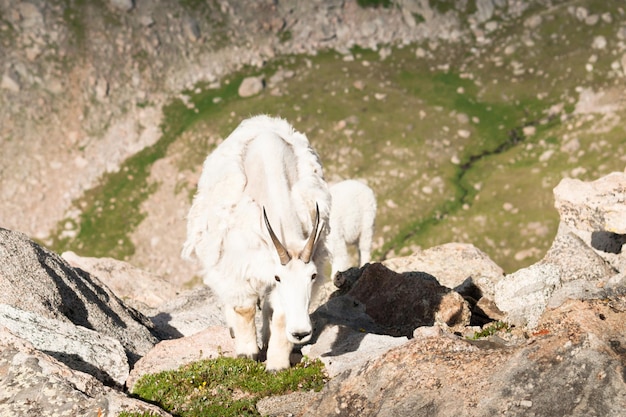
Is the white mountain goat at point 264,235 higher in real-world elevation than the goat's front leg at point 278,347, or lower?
higher

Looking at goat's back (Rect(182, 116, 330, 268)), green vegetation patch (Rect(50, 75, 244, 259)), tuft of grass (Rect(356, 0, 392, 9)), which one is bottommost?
goat's back (Rect(182, 116, 330, 268))

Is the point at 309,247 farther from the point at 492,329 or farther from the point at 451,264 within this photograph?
the point at 451,264

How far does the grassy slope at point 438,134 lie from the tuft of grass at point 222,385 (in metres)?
36.4

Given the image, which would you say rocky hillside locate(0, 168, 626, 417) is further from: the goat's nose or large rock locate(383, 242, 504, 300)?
the goat's nose

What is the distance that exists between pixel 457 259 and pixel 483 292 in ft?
16.3

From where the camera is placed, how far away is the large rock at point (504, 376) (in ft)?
27.3

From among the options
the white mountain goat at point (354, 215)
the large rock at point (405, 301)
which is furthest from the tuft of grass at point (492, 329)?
the white mountain goat at point (354, 215)

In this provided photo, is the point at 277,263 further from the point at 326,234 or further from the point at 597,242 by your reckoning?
the point at 597,242

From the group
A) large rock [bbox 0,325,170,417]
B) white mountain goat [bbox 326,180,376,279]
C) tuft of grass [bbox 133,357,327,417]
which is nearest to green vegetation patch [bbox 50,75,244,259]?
white mountain goat [bbox 326,180,376,279]

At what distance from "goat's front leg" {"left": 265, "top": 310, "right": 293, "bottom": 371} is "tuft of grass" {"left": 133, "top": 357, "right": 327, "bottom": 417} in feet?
0.63

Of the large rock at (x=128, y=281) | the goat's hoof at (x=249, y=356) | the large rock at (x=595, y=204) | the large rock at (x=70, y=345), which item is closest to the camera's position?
the large rock at (x=70, y=345)

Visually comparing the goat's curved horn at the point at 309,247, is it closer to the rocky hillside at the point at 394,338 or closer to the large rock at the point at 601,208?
the rocky hillside at the point at 394,338

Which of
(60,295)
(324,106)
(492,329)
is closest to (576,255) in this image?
(492,329)

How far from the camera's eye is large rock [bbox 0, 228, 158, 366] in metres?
13.6
